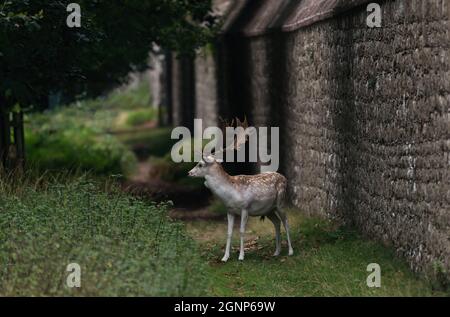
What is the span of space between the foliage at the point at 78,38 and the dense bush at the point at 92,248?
239 centimetres

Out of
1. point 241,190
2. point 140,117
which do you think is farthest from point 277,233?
point 140,117

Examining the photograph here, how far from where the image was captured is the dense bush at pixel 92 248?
8789 millimetres

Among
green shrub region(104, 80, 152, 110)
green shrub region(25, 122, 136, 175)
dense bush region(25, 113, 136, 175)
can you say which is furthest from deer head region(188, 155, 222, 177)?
green shrub region(104, 80, 152, 110)

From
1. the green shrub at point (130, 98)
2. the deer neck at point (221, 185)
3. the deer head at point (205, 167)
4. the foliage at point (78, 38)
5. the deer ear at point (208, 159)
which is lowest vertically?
the green shrub at point (130, 98)

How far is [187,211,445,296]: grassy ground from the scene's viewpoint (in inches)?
388

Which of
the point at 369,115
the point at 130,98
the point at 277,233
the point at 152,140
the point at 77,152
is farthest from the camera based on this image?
the point at 130,98

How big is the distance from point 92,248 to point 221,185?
2.44 meters

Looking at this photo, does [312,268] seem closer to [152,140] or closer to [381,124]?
[381,124]

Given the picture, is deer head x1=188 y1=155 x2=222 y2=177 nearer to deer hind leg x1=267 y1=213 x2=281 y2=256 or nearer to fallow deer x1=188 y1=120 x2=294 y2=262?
fallow deer x1=188 y1=120 x2=294 y2=262

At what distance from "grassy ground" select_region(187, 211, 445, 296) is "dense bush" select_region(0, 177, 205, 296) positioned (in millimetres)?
691

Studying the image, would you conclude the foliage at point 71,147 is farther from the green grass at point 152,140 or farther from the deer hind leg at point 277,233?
the deer hind leg at point 277,233

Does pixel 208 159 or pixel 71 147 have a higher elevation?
pixel 208 159

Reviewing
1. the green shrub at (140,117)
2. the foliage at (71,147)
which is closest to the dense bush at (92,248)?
the foliage at (71,147)

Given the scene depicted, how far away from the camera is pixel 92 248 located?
9766 mm
